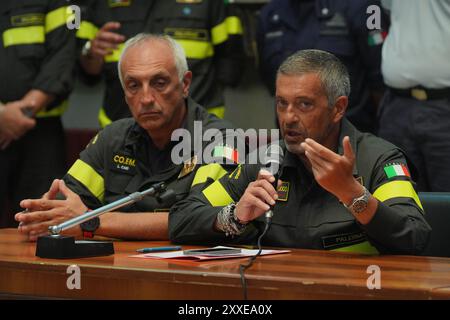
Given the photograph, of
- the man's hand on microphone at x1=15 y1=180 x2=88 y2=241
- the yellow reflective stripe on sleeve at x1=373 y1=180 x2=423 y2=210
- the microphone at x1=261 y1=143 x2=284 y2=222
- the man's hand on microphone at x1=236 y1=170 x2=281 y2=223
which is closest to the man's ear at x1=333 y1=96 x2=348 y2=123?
the microphone at x1=261 y1=143 x2=284 y2=222

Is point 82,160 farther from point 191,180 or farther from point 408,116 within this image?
point 408,116

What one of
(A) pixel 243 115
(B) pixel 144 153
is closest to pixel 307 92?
(B) pixel 144 153

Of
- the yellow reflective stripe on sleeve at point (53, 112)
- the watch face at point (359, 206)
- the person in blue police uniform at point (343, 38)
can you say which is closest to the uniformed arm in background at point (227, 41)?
the person in blue police uniform at point (343, 38)

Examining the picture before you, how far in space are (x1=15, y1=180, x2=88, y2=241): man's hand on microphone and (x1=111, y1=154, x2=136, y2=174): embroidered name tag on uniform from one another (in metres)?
0.31

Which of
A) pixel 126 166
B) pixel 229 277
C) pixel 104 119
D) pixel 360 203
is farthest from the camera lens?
pixel 104 119

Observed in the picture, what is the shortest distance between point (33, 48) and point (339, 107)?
2.26 metres

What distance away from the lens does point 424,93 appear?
4.28m

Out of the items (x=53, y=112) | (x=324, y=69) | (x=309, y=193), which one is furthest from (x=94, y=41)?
(x=309, y=193)

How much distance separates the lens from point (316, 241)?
3268 millimetres

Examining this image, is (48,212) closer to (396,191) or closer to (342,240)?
(342,240)

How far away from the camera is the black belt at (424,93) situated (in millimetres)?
4223

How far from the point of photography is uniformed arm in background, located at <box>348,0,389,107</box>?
4668 mm

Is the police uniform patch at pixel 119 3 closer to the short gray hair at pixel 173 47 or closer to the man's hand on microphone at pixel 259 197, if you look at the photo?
the short gray hair at pixel 173 47
